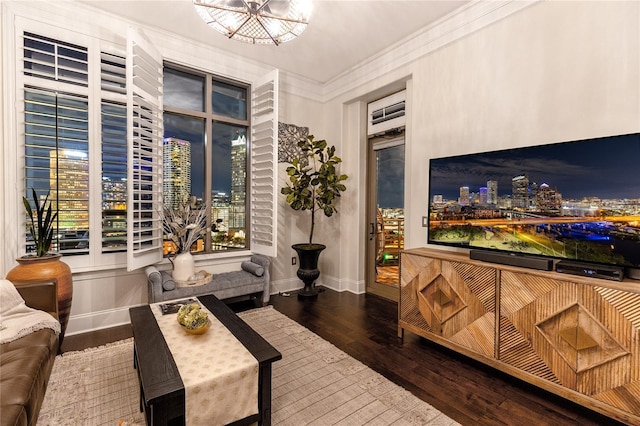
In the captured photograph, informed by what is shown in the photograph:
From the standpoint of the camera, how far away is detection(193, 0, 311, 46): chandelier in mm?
2330

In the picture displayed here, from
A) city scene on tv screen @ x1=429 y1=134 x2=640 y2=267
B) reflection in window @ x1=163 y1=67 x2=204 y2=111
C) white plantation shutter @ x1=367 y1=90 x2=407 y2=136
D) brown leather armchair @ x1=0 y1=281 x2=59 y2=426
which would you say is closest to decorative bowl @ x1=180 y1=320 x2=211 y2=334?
brown leather armchair @ x1=0 y1=281 x2=59 y2=426

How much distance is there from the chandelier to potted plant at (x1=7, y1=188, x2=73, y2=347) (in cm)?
219

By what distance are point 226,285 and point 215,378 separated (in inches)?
81.4

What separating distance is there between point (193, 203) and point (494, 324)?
3.43 m

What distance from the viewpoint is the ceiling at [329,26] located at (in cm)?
299

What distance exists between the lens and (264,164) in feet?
13.5

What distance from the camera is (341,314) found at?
3617mm

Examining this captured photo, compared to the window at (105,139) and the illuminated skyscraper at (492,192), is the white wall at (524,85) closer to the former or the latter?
the illuminated skyscraper at (492,192)

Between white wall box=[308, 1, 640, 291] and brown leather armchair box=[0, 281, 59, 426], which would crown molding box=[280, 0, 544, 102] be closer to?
white wall box=[308, 1, 640, 291]

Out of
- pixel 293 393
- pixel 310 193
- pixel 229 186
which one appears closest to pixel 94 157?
pixel 229 186

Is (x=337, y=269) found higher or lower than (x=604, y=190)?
lower

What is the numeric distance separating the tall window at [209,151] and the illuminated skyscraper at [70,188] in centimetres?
84

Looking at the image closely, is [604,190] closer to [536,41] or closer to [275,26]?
[536,41]

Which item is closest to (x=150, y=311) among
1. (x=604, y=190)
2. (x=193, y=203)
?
(x=193, y=203)
